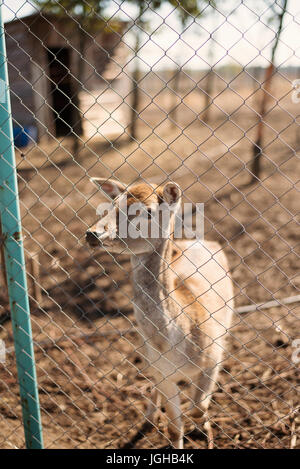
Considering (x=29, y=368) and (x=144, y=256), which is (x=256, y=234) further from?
(x=29, y=368)

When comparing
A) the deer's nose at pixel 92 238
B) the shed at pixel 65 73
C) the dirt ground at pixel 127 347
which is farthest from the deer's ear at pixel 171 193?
the shed at pixel 65 73

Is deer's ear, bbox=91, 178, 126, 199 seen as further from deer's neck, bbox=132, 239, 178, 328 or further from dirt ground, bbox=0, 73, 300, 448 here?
deer's neck, bbox=132, 239, 178, 328

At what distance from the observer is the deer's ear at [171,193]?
7.76 feet

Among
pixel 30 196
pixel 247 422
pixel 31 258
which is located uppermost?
pixel 30 196

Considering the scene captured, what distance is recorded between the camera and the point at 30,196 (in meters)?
7.88

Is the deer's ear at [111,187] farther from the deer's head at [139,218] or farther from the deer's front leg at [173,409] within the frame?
the deer's front leg at [173,409]

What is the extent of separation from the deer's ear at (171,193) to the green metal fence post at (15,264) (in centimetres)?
87

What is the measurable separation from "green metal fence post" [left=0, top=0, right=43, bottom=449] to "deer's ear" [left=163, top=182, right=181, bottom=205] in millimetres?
869

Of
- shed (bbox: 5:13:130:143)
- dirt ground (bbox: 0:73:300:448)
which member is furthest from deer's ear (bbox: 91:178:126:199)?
shed (bbox: 5:13:130:143)

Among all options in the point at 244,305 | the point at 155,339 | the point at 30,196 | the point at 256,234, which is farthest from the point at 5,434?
the point at 30,196

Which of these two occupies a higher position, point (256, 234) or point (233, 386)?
point (256, 234)

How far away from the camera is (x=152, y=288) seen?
2520mm
